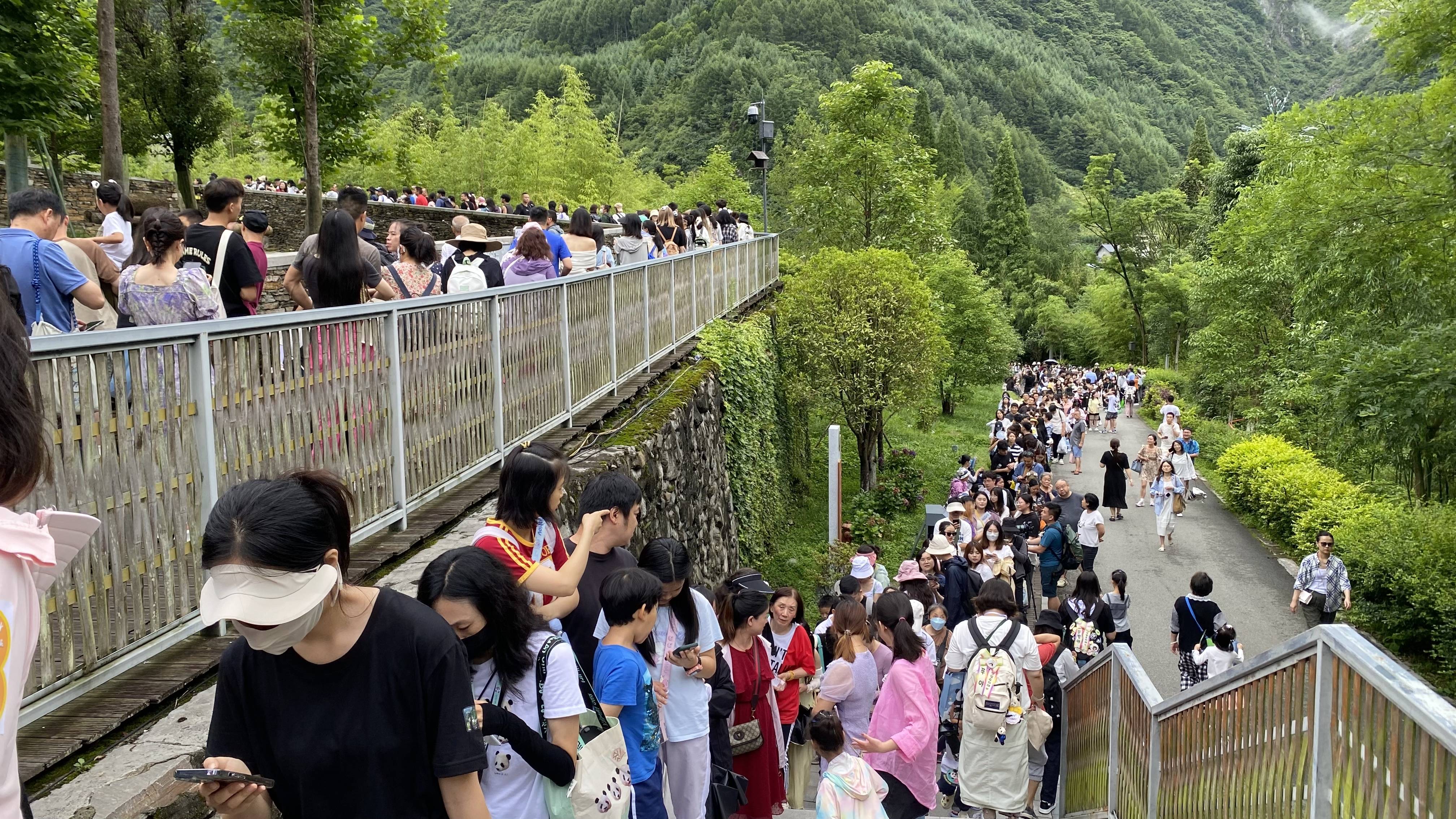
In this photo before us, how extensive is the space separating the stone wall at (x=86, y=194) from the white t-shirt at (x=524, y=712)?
49.9 ft

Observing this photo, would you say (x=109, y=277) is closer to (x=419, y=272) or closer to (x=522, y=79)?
(x=419, y=272)

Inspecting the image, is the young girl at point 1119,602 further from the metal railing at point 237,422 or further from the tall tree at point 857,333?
the tall tree at point 857,333

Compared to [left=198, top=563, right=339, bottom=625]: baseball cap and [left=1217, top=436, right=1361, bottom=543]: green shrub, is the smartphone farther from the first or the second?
[left=1217, top=436, right=1361, bottom=543]: green shrub

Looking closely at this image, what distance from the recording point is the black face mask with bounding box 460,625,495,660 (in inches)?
119

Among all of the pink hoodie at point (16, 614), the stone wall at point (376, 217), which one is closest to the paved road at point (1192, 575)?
the pink hoodie at point (16, 614)


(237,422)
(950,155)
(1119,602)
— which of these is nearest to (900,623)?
(237,422)

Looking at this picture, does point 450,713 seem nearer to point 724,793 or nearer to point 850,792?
point 724,793

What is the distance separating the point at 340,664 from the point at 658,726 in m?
1.89

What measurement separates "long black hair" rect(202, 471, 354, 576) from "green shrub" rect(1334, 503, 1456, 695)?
17347 millimetres

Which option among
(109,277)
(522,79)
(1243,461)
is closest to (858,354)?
(1243,461)

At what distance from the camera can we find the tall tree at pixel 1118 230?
211 feet

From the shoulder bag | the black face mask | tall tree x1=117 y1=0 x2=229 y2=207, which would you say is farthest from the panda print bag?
tall tree x1=117 y1=0 x2=229 y2=207

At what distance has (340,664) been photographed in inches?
92.7

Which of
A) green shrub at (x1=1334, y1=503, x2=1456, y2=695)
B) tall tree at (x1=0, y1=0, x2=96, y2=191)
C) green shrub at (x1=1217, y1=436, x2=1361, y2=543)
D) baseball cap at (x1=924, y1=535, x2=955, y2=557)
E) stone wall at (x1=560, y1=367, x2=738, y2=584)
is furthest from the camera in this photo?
green shrub at (x1=1217, y1=436, x2=1361, y2=543)
